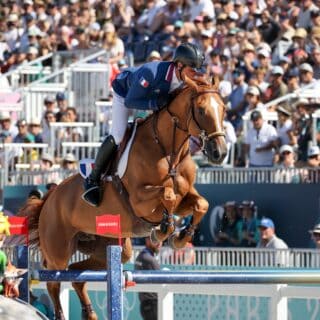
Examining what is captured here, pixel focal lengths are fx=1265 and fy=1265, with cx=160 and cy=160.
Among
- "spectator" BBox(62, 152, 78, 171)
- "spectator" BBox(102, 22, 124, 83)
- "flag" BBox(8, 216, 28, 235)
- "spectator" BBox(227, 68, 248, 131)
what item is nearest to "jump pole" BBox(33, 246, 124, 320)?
"flag" BBox(8, 216, 28, 235)

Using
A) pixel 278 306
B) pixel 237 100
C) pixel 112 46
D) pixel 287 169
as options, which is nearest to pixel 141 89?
pixel 278 306

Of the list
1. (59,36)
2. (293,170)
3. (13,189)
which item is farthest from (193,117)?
(59,36)

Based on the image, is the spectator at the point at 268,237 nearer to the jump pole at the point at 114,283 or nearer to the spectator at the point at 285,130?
the spectator at the point at 285,130

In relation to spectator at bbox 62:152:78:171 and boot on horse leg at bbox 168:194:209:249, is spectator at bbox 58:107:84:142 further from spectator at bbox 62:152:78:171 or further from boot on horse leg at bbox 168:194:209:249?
boot on horse leg at bbox 168:194:209:249

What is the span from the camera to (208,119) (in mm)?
10461

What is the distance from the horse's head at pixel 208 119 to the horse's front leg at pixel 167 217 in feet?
1.55

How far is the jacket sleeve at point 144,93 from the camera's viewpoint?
10.9 m

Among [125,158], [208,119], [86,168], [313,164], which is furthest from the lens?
[313,164]

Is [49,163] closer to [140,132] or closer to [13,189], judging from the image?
[13,189]

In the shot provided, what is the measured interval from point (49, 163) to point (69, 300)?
415cm

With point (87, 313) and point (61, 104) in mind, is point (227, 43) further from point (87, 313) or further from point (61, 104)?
point (87, 313)

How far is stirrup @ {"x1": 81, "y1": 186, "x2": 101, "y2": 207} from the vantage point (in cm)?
1142

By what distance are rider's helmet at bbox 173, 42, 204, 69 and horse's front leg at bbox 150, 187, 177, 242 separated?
1.09 metres

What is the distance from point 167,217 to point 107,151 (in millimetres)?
1185
